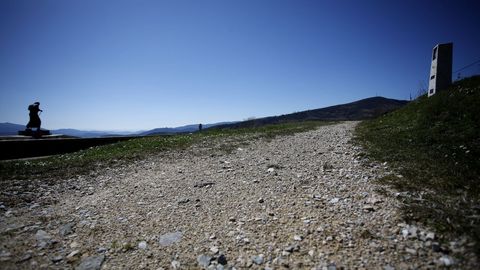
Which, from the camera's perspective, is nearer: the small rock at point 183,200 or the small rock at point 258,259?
the small rock at point 258,259

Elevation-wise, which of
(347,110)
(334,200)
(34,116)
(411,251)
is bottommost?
(411,251)

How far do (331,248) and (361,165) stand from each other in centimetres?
565

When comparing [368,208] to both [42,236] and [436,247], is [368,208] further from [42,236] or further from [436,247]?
[42,236]

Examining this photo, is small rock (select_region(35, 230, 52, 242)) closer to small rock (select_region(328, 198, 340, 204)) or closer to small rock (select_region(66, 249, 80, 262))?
small rock (select_region(66, 249, 80, 262))

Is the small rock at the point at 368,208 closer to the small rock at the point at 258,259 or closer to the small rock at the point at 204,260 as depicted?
the small rock at the point at 258,259

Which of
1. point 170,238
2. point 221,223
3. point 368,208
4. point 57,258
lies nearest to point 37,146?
point 57,258

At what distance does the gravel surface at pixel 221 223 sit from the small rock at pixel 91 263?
22mm

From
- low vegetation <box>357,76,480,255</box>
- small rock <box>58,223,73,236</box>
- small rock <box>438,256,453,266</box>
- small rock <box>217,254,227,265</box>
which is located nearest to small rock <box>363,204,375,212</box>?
low vegetation <box>357,76,480,255</box>

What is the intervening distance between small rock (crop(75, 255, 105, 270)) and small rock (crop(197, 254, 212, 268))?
6.31 ft

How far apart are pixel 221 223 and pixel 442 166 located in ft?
25.0

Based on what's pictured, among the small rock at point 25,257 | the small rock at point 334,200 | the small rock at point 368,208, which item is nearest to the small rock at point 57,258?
the small rock at point 25,257

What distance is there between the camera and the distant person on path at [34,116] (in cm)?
2266

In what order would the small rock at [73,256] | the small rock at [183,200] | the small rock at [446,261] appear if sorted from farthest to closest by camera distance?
the small rock at [183,200] < the small rock at [73,256] < the small rock at [446,261]

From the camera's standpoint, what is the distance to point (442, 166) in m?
7.70
